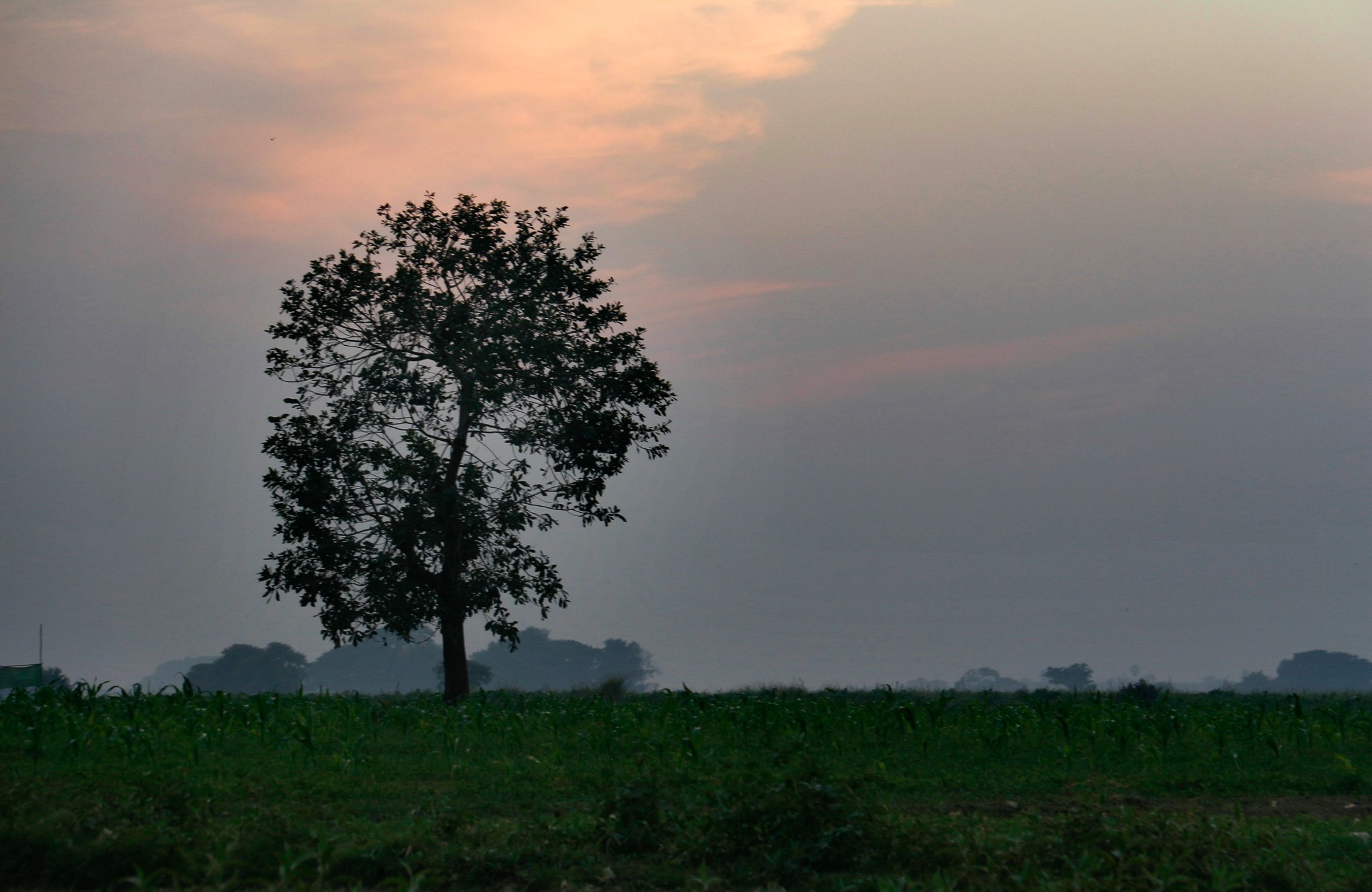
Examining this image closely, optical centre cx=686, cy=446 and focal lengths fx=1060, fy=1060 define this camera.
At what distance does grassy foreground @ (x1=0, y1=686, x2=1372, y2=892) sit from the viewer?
7336 millimetres

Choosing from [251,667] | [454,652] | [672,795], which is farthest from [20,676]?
[251,667]

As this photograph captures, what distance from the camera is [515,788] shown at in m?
11.0

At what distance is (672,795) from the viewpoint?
29.4 ft

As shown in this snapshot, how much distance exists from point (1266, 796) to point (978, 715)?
523 centimetres

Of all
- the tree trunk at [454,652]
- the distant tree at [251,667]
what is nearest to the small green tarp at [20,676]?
the tree trunk at [454,652]

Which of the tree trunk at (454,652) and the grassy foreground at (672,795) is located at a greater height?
the tree trunk at (454,652)

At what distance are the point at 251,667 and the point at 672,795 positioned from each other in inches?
5110

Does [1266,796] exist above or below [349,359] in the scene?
below

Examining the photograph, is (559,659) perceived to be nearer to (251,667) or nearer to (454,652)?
(251,667)

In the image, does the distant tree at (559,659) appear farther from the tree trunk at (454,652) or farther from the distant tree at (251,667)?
the tree trunk at (454,652)

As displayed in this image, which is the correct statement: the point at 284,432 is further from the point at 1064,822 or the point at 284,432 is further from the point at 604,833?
the point at 1064,822

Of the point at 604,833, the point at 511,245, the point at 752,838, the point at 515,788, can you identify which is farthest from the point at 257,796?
the point at 511,245

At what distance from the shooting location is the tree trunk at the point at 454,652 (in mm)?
23531

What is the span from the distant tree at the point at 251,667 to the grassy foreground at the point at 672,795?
4482 inches
